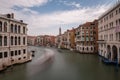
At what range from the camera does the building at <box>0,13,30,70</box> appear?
28.5m

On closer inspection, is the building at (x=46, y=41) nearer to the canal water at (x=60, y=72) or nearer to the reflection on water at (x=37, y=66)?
the reflection on water at (x=37, y=66)

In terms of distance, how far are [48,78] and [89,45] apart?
4518 centimetres


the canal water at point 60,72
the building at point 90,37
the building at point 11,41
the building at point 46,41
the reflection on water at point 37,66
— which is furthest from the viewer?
the building at point 46,41

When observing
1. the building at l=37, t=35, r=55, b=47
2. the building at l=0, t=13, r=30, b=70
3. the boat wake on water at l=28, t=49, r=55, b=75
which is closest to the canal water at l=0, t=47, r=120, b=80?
the boat wake on water at l=28, t=49, r=55, b=75

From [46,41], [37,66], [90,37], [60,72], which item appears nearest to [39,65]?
[37,66]

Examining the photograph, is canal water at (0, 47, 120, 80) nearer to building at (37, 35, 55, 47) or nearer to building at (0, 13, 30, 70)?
building at (0, 13, 30, 70)

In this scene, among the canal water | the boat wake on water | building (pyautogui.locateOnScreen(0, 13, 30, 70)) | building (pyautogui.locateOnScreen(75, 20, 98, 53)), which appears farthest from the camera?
building (pyautogui.locateOnScreen(75, 20, 98, 53))

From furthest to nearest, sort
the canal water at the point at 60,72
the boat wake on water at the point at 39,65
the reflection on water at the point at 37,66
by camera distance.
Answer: the boat wake on water at the point at 39,65 → the reflection on water at the point at 37,66 → the canal water at the point at 60,72

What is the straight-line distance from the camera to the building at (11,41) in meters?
28.5

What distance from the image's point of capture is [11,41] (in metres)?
32.0

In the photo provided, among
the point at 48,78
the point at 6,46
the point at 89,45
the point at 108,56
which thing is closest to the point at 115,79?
the point at 48,78

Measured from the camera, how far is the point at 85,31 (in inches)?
2574

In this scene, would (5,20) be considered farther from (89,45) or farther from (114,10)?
(89,45)

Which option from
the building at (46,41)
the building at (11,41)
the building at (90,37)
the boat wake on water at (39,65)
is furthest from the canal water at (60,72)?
the building at (46,41)
